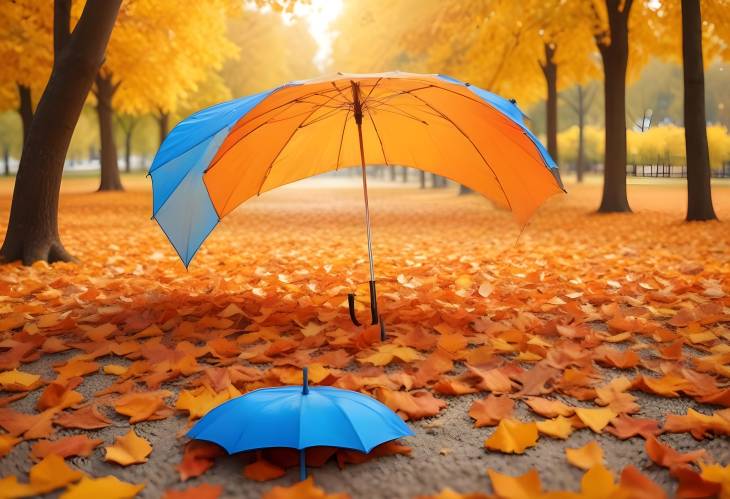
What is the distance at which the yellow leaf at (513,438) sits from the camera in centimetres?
217

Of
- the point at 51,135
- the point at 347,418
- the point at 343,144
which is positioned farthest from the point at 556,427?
the point at 51,135

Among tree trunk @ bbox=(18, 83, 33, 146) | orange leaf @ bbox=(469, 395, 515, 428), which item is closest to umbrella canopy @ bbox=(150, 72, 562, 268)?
orange leaf @ bbox=(469, 395, 515, 428)

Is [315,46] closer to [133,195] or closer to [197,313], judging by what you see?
[133,195]

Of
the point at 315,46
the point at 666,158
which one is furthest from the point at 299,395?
the point at 315,46

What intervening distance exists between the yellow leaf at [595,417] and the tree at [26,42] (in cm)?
1371

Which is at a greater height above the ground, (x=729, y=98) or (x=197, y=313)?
(x=729, y=98)

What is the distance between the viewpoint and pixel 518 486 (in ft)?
5.97

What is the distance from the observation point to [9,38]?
17.0 meters

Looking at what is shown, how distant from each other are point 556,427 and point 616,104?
11.8 meters

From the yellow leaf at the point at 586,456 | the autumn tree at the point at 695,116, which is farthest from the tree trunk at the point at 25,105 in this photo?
the yellow leaf at the point at 586,456

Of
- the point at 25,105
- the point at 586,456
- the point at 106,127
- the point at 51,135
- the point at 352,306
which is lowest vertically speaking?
the point at 586,456

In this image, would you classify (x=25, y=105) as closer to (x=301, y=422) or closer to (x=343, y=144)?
(x=343, y=144)

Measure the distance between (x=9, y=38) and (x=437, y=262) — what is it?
50.2 feet

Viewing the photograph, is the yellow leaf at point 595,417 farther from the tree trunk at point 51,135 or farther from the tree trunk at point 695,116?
the tree trunk at point 695,116
